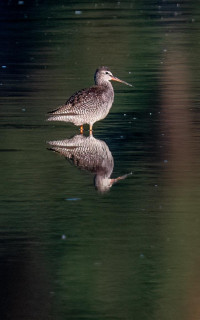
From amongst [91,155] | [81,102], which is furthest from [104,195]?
[81,102]

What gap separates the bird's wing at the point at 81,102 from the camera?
13.9 m

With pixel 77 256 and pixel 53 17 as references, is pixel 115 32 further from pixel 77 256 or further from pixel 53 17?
pixel 77 256

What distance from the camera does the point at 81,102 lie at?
45.9 feet

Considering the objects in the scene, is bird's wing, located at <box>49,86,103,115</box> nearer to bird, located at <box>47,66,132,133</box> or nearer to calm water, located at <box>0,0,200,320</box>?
bird, located at <box>47,66,132,133</box>

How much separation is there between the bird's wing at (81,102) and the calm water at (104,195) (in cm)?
26

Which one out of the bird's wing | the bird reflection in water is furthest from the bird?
the bird reflection in water

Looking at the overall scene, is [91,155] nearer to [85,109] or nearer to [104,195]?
[85,109]

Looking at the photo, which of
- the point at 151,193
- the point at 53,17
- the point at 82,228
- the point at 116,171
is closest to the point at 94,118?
the point at 116,171

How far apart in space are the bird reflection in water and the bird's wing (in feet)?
1.41

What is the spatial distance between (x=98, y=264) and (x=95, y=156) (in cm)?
401

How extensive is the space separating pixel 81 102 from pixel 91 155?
71.0 inches

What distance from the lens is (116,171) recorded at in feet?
37.4

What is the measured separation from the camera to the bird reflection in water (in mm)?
11109

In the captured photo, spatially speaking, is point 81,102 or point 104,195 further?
point 81,102
